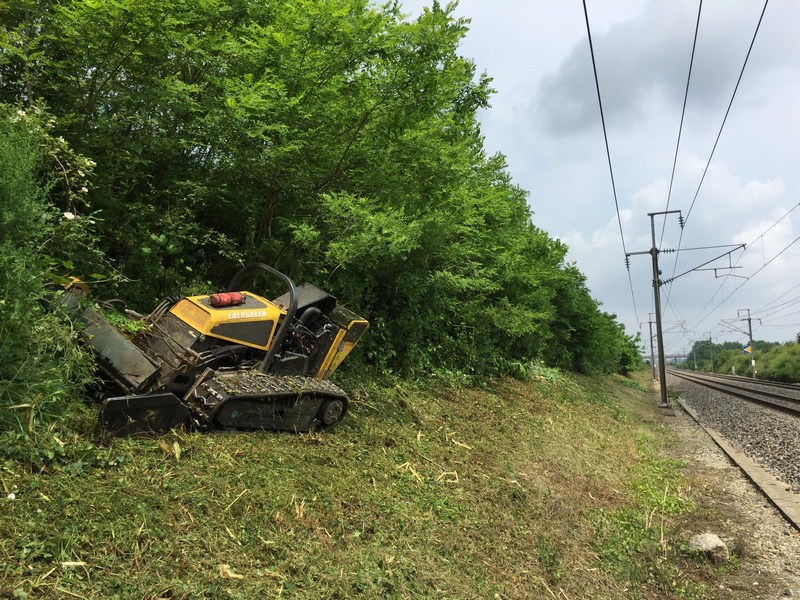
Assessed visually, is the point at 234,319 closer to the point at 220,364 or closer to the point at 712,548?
the point at 220,364

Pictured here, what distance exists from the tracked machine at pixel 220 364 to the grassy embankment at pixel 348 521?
23 cm

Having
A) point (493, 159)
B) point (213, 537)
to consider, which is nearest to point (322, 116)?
point (213, 537)

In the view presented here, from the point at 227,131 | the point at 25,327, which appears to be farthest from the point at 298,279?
the point at 25,327

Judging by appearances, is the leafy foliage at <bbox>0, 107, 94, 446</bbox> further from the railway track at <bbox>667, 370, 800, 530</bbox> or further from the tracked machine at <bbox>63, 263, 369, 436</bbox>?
the railway track at <bbox>667, 370, 800, 530</bbox>

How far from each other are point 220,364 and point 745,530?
6.75 m

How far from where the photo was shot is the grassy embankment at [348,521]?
3066mm

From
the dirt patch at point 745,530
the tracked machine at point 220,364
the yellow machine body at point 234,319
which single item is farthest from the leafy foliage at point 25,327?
the dirt patch at point 745,530

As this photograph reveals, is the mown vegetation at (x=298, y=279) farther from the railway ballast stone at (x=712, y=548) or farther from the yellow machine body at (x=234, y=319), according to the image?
the yellow machine body at (x=234, y=319)

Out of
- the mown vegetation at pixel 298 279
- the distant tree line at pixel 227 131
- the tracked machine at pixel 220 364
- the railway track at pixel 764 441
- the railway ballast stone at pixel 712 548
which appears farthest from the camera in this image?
the railway track at pixel 764 441

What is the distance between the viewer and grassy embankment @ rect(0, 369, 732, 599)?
307 cm

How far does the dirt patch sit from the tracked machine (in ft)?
14.9

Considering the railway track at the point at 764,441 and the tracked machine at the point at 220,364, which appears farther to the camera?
the railway track at the point at 764,441

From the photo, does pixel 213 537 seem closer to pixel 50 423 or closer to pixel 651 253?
pixel 50 423

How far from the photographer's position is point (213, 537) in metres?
3.49
